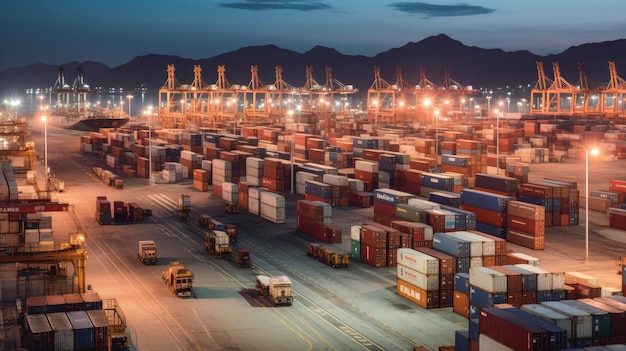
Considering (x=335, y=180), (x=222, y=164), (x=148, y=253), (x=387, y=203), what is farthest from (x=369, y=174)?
(x=148, y=253)

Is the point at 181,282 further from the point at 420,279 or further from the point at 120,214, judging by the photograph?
the point at 120,214

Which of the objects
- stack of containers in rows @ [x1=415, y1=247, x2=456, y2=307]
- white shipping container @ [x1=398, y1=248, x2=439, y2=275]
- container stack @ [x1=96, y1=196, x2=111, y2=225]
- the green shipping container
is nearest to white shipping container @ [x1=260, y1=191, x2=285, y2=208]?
container stack @ [x1=96, y1=196, x2=111, y2=225]

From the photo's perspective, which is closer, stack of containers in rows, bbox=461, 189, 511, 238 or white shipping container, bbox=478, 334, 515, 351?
white shipping container, bbox=478, 334, 515, 351

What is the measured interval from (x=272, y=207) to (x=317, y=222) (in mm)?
7816

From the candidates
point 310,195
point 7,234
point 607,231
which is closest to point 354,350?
point 7,234

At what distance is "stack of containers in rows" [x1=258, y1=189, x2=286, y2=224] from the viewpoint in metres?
67.2

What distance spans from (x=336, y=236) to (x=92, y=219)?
73.2ft

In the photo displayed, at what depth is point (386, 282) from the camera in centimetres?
4797

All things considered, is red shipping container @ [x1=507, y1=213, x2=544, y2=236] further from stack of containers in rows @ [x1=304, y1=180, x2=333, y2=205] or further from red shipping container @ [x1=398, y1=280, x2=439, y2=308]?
stack of containers in rows @ [x1=304, y1=180, x2=333, y2=205]

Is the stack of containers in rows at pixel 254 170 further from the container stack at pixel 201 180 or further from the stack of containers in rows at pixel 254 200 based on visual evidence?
the stack of containers in rows at pixel 254 200

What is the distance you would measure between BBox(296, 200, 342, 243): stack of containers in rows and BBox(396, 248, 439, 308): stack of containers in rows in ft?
47.1

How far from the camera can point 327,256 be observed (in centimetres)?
5228

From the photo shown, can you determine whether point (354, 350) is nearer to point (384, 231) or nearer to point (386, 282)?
point (386, 282)

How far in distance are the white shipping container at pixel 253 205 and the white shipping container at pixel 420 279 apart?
2811 cm
